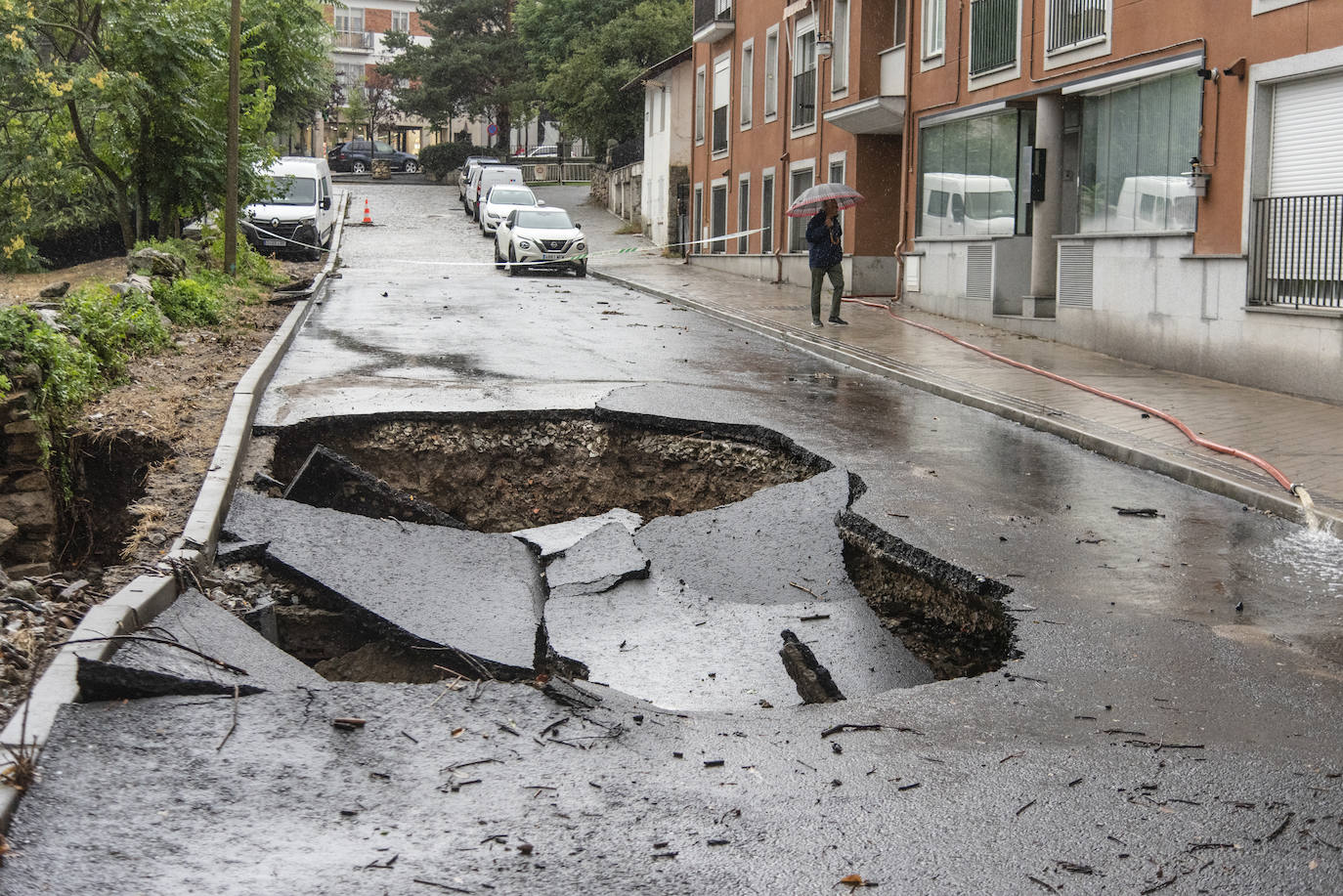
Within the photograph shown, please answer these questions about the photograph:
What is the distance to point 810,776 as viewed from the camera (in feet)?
13.2

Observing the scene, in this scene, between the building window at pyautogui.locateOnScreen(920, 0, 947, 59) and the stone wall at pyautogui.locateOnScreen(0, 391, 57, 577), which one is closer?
the stone wall at pyautogui.locateOnScreen(0, 391, 57, 577)

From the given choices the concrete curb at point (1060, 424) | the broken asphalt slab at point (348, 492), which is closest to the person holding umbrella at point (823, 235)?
the concrete curb at point (1060, 424)

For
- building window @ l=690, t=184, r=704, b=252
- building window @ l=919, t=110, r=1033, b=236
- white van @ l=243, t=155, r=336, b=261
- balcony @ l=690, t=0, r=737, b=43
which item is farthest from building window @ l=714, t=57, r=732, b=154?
building window @ l=919, t=110, r=1033, b=236

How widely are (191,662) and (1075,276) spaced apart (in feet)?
48.6

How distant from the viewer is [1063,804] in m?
3.82

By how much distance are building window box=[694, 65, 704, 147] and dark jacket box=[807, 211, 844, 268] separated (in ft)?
69.6

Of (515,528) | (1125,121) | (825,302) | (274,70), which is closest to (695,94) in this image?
(274,70)

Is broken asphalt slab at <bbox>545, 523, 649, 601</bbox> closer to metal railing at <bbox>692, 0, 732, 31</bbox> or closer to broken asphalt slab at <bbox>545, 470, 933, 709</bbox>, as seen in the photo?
broken asphalt slab at <bbox>545, 470, 933, 709</bbox>

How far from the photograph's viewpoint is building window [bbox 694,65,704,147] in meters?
39.7

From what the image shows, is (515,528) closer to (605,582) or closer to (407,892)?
(605,582)

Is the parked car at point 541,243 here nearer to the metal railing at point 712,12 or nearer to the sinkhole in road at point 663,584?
the metal railing at point 712,12

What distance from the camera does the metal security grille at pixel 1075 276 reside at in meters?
17.0

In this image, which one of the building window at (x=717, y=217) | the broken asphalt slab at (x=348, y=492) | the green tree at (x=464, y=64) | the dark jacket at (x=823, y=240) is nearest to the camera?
the broken asphalt slab at (x=348, y=492)

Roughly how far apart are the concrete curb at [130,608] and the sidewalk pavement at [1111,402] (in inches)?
246
